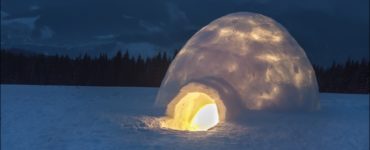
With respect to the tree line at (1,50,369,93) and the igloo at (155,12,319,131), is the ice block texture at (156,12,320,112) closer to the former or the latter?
the igloo at (155,12,319,131)

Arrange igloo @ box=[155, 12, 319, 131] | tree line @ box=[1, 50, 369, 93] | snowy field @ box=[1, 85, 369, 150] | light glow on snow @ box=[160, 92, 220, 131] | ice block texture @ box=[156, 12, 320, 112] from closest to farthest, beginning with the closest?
snowy field @ box=[1, 85, 369, 150] → igloo @ box=[155, 12, 319, 131] → light glow on snow @ box=[160, 92, 220, 131] → ice block texture @ box=[156, 12, 320, 112] → tree line @ box=[1, 50, 369, 93]

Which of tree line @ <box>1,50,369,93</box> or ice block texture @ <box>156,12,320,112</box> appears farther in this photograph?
tree line @ <box>1,50,369,93</box>

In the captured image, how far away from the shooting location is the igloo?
35.8 feet

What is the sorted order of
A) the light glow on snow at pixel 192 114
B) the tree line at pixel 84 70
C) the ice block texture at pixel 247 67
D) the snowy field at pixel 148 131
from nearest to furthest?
the snowy field at pixel 148 131 → the light glow on snow at pixel 192 114 → the ice block texture at pixel 247 67 → the tree line at pixel 84 70

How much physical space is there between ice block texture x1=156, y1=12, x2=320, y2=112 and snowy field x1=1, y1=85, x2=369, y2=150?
0.49 metres

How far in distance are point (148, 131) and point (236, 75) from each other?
3.18m

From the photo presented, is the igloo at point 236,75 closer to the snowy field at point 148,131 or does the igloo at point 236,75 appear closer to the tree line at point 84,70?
the snowy field at point 148,131

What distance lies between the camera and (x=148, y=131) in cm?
914

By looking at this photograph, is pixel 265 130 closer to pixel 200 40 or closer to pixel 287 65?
pixel 287 65

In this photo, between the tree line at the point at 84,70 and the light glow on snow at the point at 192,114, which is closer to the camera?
the light glow on snow at the point at 192,114

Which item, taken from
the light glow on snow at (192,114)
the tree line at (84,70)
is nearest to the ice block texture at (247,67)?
the light glow on snow at (192,114)

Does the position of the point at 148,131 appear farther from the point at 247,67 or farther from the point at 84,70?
the point at 84,70

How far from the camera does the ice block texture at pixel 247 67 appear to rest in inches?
441

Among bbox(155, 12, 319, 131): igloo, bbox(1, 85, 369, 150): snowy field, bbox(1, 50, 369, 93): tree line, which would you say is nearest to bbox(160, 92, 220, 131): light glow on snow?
bbox(155, 12, 319, 131): igloo
